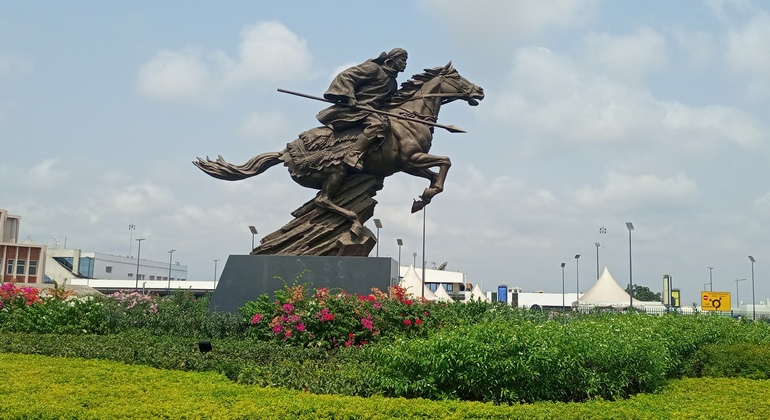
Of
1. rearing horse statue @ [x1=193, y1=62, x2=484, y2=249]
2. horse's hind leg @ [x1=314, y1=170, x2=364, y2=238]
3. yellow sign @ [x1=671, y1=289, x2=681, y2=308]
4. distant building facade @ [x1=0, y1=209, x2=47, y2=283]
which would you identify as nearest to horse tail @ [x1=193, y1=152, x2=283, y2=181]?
rearing horse statue @ [x1=193, y1=62, x2=484, y2=249]

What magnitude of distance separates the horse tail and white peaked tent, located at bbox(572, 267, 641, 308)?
2599cm

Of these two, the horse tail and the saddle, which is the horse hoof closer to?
the saddle

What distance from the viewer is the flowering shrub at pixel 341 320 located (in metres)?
9.30

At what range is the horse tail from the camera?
13.0m

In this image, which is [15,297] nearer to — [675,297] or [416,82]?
[416,82]

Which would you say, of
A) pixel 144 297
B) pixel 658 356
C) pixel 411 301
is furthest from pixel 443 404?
pixel 144 297

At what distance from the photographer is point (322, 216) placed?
40.9ft

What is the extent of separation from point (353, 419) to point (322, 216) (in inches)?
292

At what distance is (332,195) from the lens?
12.4m

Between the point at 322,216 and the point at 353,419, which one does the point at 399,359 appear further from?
Answer: the point at 322,216

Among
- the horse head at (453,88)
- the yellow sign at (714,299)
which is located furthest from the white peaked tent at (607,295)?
the horse head at (453,88)

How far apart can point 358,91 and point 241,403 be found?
7760mm

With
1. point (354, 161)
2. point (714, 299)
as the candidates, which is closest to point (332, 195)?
point (354, 161)

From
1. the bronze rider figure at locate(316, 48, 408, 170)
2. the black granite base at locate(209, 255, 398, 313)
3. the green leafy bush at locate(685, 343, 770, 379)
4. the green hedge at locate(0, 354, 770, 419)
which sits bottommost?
the green hedge at locate(0, 354, 770, 419)
